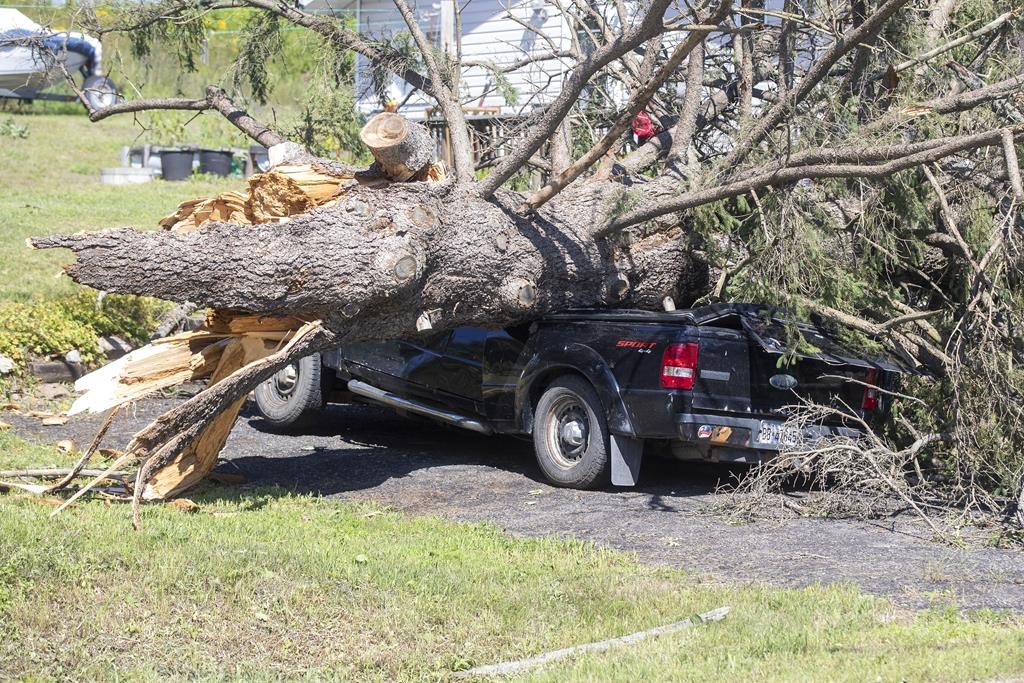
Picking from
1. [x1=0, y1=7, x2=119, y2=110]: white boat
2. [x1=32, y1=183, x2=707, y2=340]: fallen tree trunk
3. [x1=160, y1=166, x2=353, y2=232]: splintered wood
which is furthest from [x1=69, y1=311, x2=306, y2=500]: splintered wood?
[x1=0, y1=7, x2=119, y2=110]: white boat

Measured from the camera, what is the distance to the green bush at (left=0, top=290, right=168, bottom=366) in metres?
11.8

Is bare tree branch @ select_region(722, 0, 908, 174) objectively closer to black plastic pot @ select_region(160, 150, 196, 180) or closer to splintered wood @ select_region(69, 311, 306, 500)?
splintered wood @ select_region(69, 311, 306, 500)

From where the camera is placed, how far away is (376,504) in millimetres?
8133

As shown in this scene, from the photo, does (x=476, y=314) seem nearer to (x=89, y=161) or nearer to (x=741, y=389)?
(x=741, y=389)

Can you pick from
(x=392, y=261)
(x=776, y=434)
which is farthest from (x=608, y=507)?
(x=392, y=261)

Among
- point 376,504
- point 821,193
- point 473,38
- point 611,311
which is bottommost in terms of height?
point 376,504

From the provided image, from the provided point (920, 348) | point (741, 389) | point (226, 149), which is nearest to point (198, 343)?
point (741, 389)

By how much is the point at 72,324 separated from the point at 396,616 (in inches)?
315

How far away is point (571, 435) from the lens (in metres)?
8.77

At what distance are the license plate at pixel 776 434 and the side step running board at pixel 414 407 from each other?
7.08ft

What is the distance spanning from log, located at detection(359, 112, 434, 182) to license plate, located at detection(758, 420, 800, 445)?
2.90 metres

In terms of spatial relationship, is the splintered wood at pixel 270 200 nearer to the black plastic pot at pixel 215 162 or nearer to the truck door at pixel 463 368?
the truck door at pixel 463 368

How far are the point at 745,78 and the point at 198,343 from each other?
5.17 metres

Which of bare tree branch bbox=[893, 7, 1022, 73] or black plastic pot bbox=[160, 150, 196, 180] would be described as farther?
black plastic pot bbox=[160, 150, 196, 180]
